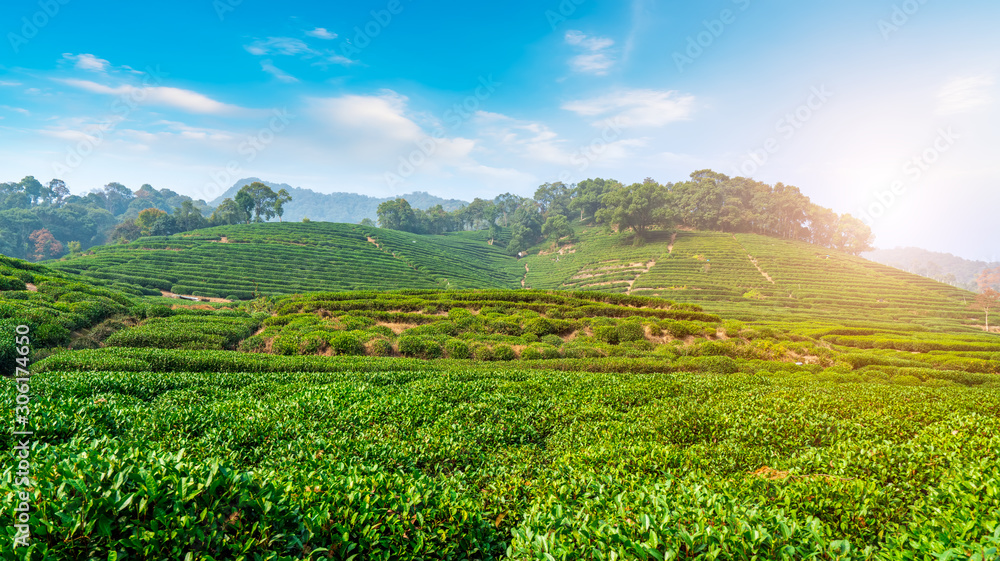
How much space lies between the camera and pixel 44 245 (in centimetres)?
7919

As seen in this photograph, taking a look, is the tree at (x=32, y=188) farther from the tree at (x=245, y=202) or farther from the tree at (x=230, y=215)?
the tree at (x=245, y=202)

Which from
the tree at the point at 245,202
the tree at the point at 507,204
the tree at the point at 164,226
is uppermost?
the tree at the point at 507,204

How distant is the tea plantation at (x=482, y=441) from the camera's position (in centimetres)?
339

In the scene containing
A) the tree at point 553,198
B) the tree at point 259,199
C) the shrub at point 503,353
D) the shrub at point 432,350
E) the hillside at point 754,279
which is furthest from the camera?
the tree at point 553,198

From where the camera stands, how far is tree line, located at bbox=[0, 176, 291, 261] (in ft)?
252

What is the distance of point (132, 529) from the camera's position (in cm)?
294

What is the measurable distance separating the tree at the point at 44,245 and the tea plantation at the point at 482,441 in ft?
265

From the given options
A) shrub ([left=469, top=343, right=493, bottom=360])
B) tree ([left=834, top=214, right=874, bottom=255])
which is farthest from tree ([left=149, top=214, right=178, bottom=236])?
tree ([left=834, top=214, right=874, bottom=255])

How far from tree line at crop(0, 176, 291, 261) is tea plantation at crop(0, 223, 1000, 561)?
6428 centimetres

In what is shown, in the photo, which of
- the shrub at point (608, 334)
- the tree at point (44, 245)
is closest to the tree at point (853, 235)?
the shrub at point (608, 334)

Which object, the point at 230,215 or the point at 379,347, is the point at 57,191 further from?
the point at 379,347

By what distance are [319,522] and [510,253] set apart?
9300 cm

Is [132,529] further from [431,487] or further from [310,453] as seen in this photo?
[310,453]

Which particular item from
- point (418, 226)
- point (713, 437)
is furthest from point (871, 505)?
point (418, 226)
